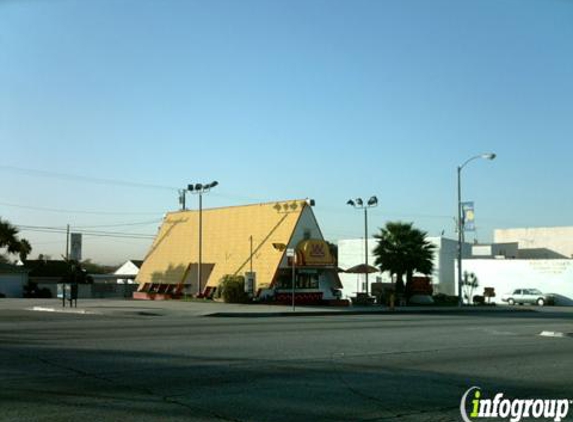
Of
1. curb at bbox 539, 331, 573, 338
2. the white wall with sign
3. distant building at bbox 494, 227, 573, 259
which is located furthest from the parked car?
curb at bbox 539, 331, 573, 338

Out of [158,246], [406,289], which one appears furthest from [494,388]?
[158,246]

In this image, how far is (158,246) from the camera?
2162 inches

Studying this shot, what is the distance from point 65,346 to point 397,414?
8.91 m

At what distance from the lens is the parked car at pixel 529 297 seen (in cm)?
5925

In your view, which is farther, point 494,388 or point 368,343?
point 368,343

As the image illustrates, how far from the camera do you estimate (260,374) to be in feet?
37.4

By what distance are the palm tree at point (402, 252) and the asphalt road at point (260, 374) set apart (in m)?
28.6

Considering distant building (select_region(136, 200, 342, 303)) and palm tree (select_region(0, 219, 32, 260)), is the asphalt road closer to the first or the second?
distant building (select_region(136, 200, 342, 303))

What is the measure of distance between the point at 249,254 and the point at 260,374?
112 ft

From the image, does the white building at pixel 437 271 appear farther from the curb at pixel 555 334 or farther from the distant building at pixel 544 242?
the curb at pixel 555 334

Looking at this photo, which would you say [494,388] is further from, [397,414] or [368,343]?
[368,343]

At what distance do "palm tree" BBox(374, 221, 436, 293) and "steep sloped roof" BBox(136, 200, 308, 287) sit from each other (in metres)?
8.27

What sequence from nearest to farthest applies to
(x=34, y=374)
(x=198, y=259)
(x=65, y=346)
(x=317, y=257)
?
(x=34, y=374), (x=65, y=346), (x=317, y=257), (x=198, y=259)

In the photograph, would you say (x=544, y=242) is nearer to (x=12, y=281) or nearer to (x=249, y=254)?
(x=249, y=254)
